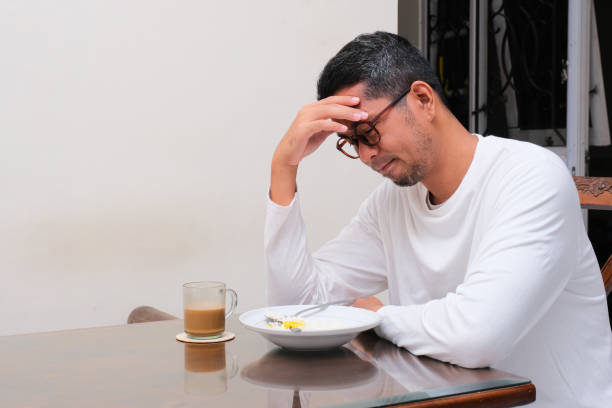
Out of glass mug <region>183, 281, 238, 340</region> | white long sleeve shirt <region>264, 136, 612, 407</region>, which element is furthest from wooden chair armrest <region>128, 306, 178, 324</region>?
glass mug <region>183, 281, 238, 340</region>

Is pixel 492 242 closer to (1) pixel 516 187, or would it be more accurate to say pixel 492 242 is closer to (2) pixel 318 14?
(1) pixel 516 187

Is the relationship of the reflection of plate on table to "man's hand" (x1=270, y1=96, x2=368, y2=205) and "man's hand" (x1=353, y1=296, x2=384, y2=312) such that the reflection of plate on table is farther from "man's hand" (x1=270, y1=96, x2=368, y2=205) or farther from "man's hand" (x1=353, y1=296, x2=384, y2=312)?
"man's hand" (x1=270, y1=96, x2=368, y2=205)

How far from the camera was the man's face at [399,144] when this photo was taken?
1356mm

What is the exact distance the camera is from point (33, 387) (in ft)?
2.91

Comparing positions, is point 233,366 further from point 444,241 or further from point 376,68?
point 376,68

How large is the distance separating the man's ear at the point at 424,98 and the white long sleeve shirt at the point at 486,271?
13 centimetres

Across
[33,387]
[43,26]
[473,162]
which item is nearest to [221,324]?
[33,387]

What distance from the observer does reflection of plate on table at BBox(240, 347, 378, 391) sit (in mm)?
890

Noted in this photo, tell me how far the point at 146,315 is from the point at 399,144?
119cm

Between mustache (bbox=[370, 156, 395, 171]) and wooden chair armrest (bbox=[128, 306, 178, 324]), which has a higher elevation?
mustache (bbox=[370, 156, 395, 171])

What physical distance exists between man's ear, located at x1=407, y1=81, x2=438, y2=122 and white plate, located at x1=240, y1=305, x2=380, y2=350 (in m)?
0.47

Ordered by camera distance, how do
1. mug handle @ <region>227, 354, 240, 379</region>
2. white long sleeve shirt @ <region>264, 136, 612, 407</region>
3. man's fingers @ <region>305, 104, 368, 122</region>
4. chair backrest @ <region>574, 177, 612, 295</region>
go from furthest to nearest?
chair backrest @ <region>574, 177, 612, 295</region>, man's fingers @ <region>305, 104, 368, 122</region>, white long sleeve shirt @ <region>264, 136, 612, 407</region>, mug handle @ <region>227, 354, 240, 379</region>

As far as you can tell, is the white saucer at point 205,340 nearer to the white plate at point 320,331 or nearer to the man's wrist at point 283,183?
the white plate at point 320,331

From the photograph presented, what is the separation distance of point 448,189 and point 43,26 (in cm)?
152
